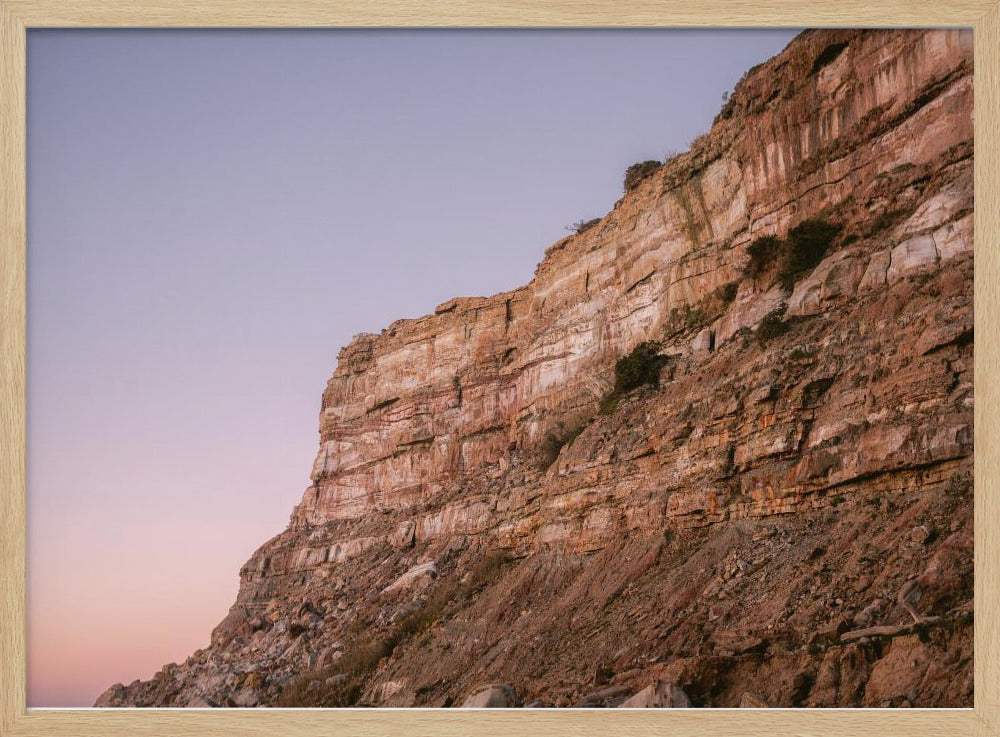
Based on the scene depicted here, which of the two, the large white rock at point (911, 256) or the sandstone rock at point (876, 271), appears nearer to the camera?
the large white rock at point (911, 256)

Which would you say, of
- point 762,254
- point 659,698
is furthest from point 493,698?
point 762,254

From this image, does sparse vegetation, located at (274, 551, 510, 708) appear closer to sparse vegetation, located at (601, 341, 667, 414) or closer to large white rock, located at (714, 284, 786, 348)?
sparse vegetation, located at (601, 341, 667, 414)

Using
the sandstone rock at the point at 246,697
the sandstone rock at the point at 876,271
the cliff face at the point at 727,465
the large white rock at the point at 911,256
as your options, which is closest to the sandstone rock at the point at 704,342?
the cliff face at the point at 727,465

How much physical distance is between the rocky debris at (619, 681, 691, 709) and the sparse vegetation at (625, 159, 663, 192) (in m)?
21.4

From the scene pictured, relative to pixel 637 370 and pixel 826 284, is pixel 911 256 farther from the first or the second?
pixel 637 370

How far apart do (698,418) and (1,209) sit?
15.4 metres

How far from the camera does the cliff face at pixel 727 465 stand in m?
16.7

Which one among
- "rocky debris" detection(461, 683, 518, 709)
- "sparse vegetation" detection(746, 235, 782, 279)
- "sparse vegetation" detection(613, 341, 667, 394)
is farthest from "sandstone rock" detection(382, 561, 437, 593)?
"rocky debris" detection(461, 683, 518, 709)

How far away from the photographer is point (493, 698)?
16984 mm

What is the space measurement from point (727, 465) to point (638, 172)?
14937 mm

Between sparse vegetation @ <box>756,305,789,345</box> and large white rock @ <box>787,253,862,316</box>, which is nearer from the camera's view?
large white rock @ <box>787,253,862,316</box>

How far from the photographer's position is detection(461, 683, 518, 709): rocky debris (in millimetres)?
16703

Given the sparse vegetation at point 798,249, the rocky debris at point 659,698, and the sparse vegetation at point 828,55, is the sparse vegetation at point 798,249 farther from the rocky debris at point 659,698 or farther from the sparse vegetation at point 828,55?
the rocky debris at point 659,698

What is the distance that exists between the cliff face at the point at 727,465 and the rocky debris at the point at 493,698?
0.96ft
